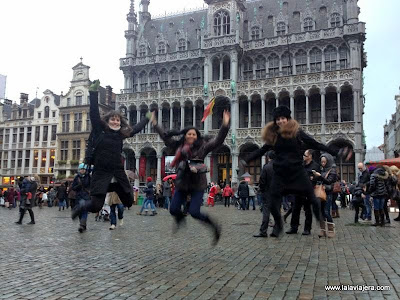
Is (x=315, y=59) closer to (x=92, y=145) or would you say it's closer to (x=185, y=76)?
(x=185, y=76)

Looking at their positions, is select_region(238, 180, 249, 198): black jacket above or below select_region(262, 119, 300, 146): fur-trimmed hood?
below

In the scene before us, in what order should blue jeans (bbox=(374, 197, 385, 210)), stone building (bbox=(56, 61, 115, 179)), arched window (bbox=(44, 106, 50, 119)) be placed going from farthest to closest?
arched window (bbox=(44, 106, 50, 119)), stone building (bbox=(56, 61, 115, 179)), blue jeans (bbox=(374, 197, 385, 210))

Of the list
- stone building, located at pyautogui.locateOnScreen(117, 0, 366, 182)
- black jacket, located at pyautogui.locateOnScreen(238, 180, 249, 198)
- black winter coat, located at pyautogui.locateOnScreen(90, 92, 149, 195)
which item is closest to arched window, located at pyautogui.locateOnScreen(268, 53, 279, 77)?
stone building, located at pyautogui.locateOnScreen(117, 0, 366, 182)

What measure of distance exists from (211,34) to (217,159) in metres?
13.0

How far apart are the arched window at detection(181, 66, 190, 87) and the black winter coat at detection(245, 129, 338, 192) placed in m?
38.6

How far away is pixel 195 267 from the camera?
5.57 m

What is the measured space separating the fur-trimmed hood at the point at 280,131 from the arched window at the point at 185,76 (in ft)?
126

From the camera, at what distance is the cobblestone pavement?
4277 millimetres

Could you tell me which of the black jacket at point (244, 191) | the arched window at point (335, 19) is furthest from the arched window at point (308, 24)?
the black jacket at point (244, 191)

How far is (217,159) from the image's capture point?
40.5 m

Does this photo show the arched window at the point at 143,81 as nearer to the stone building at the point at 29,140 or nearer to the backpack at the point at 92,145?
the stone building at the point at 29,140

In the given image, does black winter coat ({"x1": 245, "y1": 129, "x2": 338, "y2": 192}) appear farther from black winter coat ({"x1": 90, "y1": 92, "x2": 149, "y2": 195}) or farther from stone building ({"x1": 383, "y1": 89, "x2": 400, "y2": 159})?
stone building ({"x1": 383, "y1": 89, "x2": 400, "y2": 159})

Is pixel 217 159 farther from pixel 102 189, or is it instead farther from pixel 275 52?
pixel 102 189

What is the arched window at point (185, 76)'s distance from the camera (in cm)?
4400
